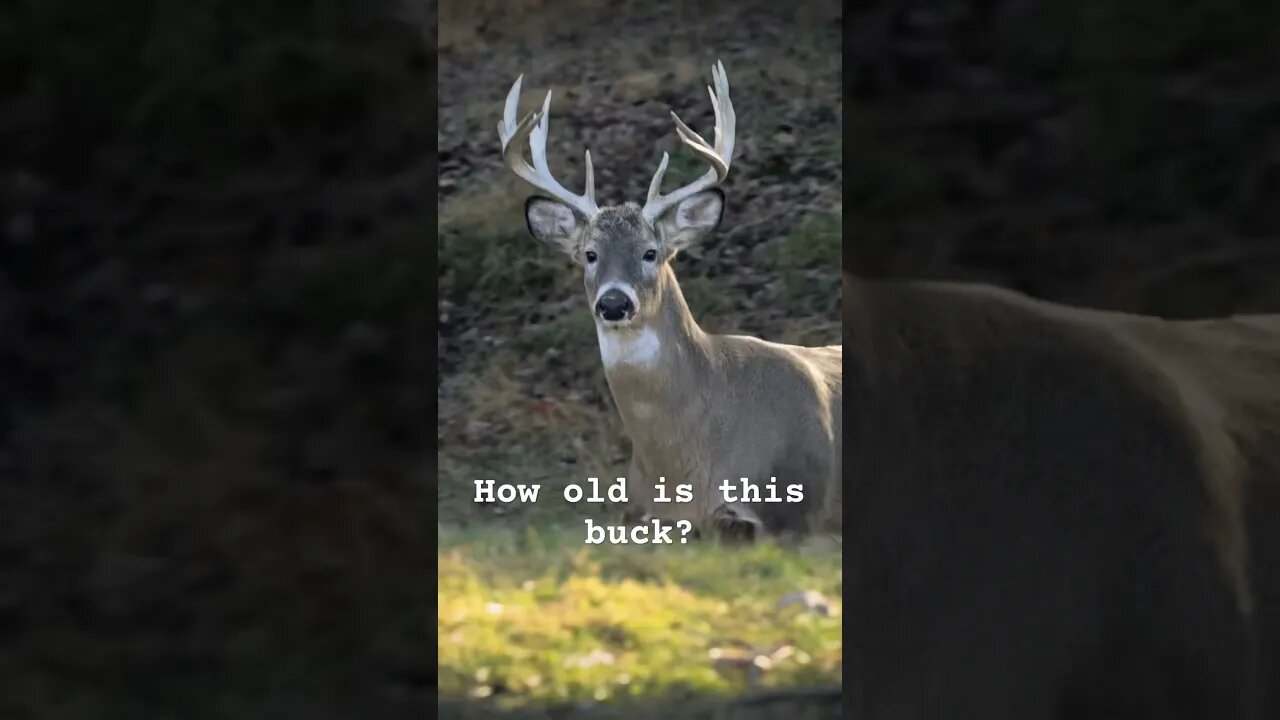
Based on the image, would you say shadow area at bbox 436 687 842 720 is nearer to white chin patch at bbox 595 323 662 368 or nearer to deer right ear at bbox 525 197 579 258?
white chin patch at bbox 595 323 662 368

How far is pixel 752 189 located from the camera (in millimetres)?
3309

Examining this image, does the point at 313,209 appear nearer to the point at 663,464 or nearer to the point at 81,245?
the point at 81,245

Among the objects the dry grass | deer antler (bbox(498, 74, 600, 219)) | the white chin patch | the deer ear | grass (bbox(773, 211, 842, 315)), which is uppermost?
the dry grass

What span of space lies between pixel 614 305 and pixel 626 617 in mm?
769

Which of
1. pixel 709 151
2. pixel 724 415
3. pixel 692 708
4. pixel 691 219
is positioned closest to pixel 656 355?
pixel 724 415

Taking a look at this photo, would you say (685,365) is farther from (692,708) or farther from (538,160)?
(692,708)

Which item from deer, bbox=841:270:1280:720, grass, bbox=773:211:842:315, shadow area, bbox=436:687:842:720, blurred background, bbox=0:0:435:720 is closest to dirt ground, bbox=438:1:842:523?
grass, bbox=773:211:842:315

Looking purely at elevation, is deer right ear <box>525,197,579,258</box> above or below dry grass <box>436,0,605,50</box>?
below

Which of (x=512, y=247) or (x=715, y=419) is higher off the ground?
(x=512, y=247)

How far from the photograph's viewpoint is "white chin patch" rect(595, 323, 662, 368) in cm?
334

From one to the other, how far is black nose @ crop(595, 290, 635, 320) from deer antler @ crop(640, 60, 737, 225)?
20 centimetres

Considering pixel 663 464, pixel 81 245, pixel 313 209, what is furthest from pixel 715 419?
pixel 81 245

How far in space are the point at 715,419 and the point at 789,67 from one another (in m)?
0.90

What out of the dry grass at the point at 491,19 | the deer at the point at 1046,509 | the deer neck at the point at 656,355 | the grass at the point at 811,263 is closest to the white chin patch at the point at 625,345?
the deer neck at the point at 656,355
